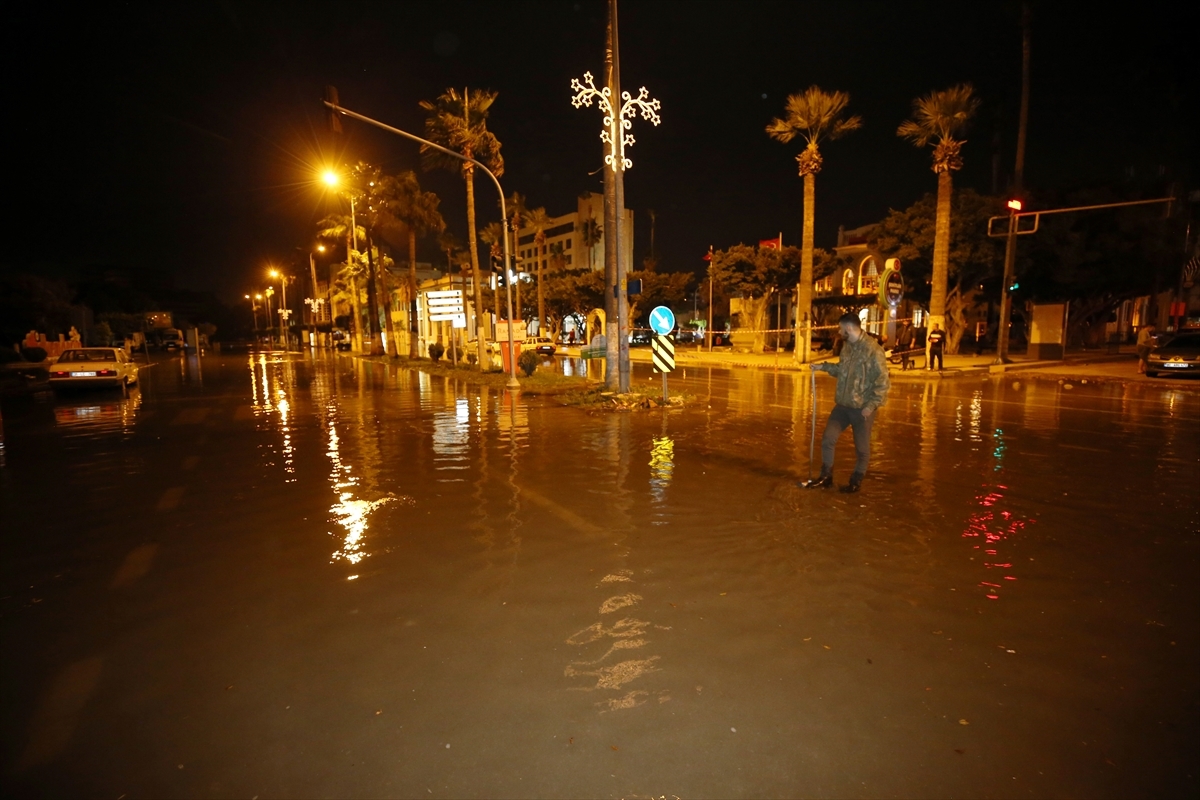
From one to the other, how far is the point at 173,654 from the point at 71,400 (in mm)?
20198

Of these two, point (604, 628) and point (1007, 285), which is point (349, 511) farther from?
point (1007, 285)

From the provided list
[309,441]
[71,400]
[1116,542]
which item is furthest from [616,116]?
[71,400]

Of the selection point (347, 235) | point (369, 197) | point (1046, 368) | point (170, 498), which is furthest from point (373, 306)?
point (170, 498)

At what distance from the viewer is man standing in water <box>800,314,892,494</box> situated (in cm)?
705

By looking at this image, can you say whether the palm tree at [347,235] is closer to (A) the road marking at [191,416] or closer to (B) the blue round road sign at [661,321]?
(A) the road marking at [191,416]

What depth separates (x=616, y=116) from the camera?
49.9ft

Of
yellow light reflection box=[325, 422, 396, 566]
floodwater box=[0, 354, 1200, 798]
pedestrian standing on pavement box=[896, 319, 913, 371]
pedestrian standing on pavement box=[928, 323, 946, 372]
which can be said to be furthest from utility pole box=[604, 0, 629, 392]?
pedestrian standing on pavement box=[928, 323, 946, 372]

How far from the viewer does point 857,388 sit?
23.4 feet

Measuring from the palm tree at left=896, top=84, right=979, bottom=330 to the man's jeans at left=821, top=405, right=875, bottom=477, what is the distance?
2092 centimetres

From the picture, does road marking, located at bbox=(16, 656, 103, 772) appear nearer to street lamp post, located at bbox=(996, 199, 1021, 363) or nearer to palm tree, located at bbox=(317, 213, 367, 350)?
street lamp post, located at bbox=(996, 199, 1021, 363)

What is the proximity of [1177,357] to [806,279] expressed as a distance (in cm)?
1325

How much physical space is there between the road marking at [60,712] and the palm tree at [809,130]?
28287mm

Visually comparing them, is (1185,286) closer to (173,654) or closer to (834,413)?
(834,413)

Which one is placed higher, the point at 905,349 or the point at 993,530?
the point at 905,349
